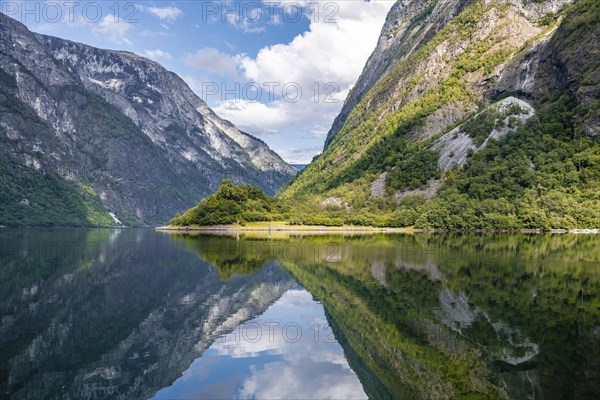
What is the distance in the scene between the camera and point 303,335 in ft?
92.4

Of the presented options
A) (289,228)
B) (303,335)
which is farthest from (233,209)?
(303,335)

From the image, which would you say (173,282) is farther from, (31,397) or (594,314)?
(594,314)

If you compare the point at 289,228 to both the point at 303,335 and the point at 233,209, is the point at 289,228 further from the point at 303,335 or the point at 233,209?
the point at 303,335

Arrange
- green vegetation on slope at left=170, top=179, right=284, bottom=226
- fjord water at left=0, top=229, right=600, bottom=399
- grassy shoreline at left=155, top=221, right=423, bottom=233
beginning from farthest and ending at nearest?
green vegetation on slope at left=170, top=179, right=284, bottom=226, grassy shoreline at left=155, top=221, right=423, bottom=233, fjord water at left=0, top=229, right=600, bottom=399

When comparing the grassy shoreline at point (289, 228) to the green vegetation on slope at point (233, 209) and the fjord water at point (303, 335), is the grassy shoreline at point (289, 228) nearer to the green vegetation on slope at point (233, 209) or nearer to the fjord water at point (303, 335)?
the green vegetation on slope at point (233, 209)

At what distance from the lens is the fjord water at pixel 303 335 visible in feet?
64.2

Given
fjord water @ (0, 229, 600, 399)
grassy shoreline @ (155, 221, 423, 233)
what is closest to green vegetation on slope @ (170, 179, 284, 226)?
grassy shoreline @ (155, 221, 423, 233)

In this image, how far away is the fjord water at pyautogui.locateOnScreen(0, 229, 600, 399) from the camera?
1958cm

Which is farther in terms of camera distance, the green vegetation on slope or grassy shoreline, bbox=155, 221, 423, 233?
the green vegetation on slope

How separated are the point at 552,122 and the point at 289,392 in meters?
179

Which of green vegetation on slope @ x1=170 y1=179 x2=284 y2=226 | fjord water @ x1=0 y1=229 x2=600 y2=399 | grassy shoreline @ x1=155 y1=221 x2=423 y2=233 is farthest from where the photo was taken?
green vegetation on slope @ x1=170 y1=179 x2=284 y2=226

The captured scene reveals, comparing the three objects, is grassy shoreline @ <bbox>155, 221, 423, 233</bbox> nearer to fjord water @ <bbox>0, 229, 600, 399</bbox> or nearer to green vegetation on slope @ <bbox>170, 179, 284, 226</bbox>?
green vegetation on slope @ <bbox>170, 179, 284, 226</bbox>

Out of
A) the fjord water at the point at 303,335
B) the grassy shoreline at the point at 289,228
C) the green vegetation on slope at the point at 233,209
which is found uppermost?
the green vegetation on slope at the point at 233,209

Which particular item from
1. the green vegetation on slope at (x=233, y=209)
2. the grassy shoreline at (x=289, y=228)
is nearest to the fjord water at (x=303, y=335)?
the grassy shoreline at (x=289, y=228)
